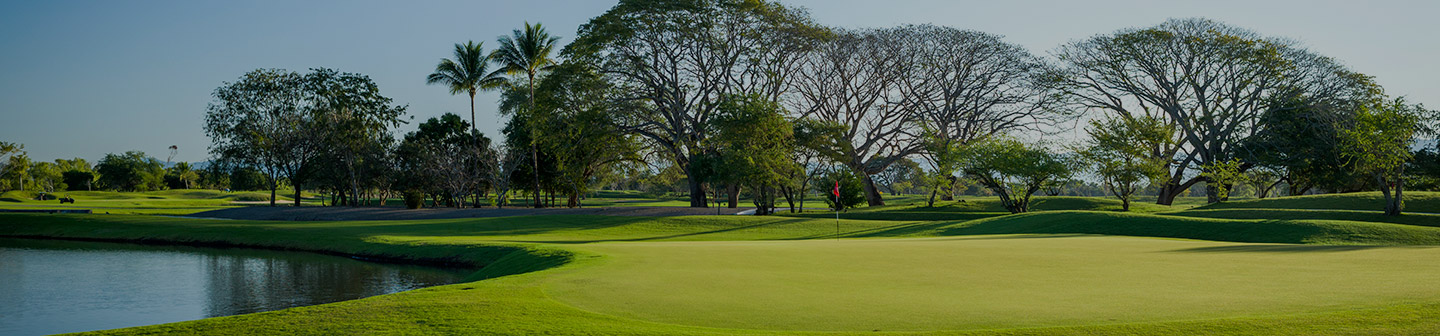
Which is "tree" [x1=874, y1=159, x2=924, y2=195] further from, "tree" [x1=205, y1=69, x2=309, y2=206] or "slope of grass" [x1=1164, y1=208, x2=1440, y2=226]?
"tree" [x1=205, y1=69, x2=309, y2=206]

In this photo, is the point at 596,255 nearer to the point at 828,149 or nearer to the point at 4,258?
the point at 4,258

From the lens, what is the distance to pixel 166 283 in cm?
2083

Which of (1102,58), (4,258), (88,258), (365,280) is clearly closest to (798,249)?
(365,280)

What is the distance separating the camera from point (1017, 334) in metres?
7.36

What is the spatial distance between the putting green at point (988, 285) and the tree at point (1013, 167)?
88.7 ft

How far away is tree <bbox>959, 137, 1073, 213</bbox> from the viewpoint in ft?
146

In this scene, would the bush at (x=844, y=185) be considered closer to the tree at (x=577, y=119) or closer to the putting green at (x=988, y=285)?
the tree at (x=577, y=119)

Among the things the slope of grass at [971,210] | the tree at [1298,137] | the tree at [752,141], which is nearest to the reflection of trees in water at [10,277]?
the tree at [752,141]

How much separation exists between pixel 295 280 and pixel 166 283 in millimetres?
2843

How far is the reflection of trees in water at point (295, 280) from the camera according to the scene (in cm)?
1773

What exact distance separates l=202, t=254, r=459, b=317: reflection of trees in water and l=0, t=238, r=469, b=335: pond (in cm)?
2

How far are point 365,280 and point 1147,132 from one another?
1672 inches

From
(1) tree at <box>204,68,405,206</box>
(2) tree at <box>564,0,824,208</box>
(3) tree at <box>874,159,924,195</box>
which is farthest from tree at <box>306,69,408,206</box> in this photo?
(3) tree at <box>874,159,924,195</box>

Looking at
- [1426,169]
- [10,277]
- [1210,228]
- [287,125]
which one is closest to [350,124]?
[287,125]
